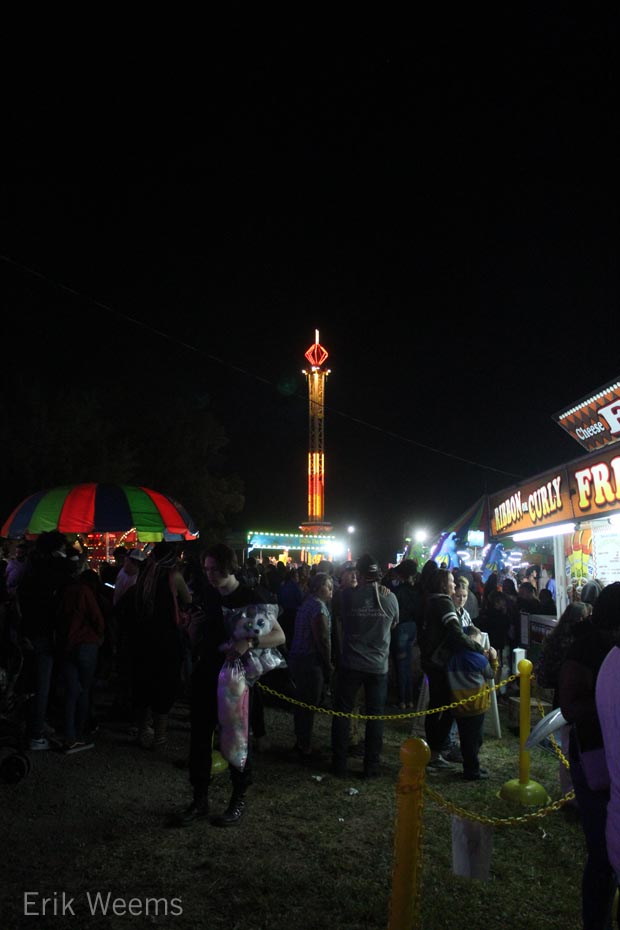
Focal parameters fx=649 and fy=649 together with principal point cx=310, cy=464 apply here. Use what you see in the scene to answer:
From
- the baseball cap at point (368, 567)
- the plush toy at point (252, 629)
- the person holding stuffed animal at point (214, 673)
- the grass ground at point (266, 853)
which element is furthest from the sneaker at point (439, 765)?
Answer: the plush toy at point (252, 629)

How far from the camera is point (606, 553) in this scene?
30.7 ft

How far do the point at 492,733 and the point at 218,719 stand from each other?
447 centimetres

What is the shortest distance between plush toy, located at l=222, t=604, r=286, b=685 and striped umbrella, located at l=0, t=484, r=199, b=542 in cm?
524

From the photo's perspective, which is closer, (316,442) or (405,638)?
(405,638)

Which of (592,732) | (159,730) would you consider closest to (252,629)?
(592,732)

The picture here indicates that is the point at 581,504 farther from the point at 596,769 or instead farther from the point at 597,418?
the point at 596,769

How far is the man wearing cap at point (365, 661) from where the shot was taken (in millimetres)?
5922

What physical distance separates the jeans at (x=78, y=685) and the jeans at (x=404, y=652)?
4368 millimetres

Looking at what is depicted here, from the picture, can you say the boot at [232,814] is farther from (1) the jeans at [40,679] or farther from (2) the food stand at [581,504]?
(2) the food stand at [581,504]

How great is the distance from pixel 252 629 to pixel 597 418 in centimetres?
654

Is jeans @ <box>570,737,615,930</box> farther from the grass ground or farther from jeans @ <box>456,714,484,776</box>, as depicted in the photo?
jeans @ <box>456,714,484,776</box>

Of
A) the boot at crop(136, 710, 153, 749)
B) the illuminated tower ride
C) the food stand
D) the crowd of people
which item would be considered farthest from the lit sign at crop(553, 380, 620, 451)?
the illuminated tower ride

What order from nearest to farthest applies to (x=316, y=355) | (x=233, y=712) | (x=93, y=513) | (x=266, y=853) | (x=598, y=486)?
A: 1. (x=266, y=853)
2. (x=233, y=712)
3. (x=598, y=486)
4. (x=93, y=513)
5. (x=316, y=355)

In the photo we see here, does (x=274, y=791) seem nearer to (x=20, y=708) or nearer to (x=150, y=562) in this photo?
(x=150, y=562)
